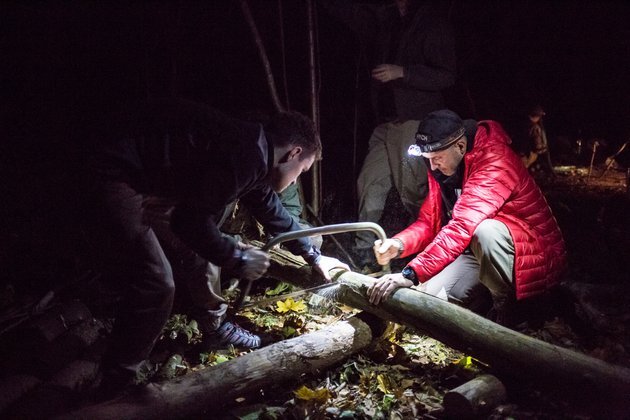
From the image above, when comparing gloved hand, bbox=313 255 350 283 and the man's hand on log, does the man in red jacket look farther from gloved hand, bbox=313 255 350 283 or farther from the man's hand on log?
gloved hand, bbox=313 255 350 283

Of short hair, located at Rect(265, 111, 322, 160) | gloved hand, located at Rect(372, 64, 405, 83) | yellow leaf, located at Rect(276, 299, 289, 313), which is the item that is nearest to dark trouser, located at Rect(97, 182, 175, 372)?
short hair, located at Rect(265, 111, 322, 160)

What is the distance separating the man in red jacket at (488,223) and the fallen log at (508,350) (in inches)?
7.6

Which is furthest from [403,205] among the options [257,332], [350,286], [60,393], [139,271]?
[60,393]

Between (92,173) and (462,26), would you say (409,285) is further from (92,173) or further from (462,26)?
(462,26)

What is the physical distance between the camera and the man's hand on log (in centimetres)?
353

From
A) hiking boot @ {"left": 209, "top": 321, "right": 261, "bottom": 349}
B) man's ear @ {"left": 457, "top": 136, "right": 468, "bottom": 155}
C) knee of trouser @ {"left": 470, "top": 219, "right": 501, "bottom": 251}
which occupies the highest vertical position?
man's ear @ {"left": 457, "top": 136, "right": 468, "bottom": 155}

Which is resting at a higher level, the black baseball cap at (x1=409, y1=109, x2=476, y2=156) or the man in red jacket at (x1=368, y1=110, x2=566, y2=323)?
the black baseball cap at (x1=409, y1=109, x2=476, y2=156)

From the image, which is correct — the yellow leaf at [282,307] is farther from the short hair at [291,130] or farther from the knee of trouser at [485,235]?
the short hair at [291,130]

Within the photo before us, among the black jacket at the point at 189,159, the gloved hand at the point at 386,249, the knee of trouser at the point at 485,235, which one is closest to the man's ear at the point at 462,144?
the knee of trouser at the point at 485,235

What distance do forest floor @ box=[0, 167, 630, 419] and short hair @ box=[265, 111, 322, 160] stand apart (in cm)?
174

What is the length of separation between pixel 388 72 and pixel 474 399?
142 inches

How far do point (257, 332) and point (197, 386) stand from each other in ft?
4.77

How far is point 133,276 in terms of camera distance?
2.84 meters

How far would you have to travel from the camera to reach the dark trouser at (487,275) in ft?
12.5
